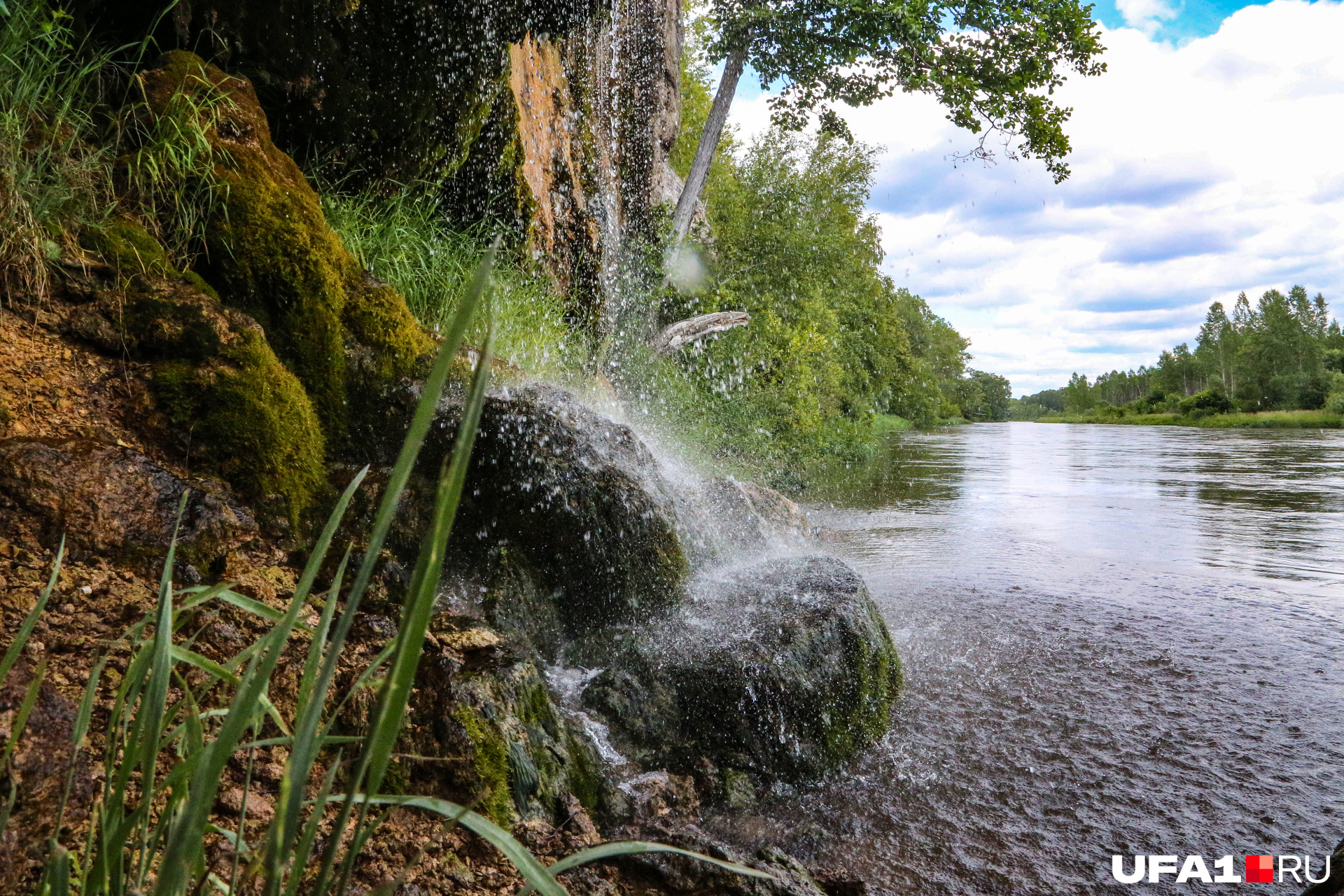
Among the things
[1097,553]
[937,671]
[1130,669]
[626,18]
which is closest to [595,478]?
[937,671]

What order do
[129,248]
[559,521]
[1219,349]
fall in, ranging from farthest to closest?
[1219,349], [559,521], [129,248]

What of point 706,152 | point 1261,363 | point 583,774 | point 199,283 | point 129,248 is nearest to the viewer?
point 583,774

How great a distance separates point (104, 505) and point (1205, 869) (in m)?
4.03

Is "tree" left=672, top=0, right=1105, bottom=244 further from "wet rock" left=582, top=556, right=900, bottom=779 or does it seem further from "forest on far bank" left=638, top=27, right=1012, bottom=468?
"wet rock" left=582, top=556, right=900, bottom=779

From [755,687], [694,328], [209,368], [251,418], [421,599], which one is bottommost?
[755,687]

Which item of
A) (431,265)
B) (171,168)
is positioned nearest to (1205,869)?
(171,168)

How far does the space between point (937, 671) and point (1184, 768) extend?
4.28 feet

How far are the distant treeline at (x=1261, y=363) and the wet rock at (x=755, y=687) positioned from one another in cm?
6442

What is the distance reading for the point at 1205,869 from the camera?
288 cm

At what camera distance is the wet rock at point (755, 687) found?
335 cm

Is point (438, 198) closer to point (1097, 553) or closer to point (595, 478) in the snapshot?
point (595, 478)

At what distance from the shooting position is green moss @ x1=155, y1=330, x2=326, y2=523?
2969 millimetres

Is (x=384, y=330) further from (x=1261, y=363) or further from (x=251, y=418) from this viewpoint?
(x=1261, y=363)

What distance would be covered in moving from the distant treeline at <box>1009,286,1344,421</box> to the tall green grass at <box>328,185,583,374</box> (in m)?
63.7
